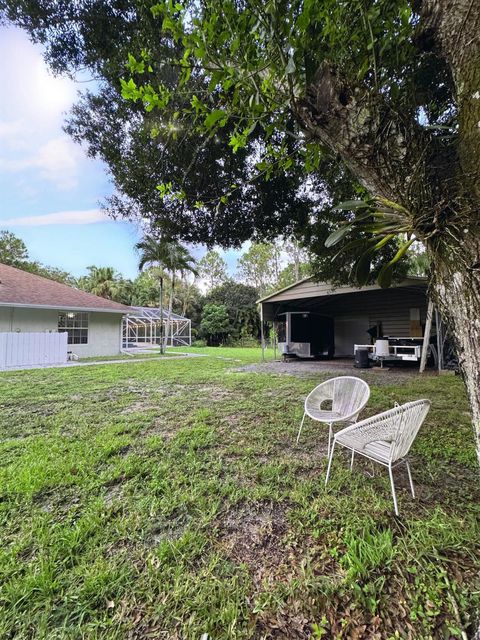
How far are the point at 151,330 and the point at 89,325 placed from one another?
9463 millimetres

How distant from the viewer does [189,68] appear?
6.24ft

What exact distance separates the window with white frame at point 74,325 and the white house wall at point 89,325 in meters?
0.17

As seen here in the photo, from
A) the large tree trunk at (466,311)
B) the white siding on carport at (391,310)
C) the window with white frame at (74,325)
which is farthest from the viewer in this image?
the window with white frame at (74,325)

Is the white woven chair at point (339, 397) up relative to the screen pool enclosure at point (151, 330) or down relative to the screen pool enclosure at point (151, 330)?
down

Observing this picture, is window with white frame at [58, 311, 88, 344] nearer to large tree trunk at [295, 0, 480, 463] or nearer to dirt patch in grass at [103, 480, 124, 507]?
dirt patch in grass at [103, 480, 124, 507]

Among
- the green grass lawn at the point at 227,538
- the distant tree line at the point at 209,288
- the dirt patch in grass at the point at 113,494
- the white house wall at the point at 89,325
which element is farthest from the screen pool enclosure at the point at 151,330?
the dirt patch in grass at the point at 113,494

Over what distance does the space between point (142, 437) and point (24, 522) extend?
1.53 m

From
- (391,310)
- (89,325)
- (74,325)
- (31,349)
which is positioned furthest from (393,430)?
(89,325)

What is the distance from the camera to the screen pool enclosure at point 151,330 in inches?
817

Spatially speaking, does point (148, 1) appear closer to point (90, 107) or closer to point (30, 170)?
point (90, 107)

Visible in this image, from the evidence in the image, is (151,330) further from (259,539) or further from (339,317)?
(259,539)

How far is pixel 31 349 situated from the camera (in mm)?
9930

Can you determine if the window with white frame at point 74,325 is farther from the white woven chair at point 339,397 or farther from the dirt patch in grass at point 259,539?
the dirt patch in grass at point 259,539

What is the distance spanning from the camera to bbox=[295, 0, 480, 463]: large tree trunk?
3.76 feet
